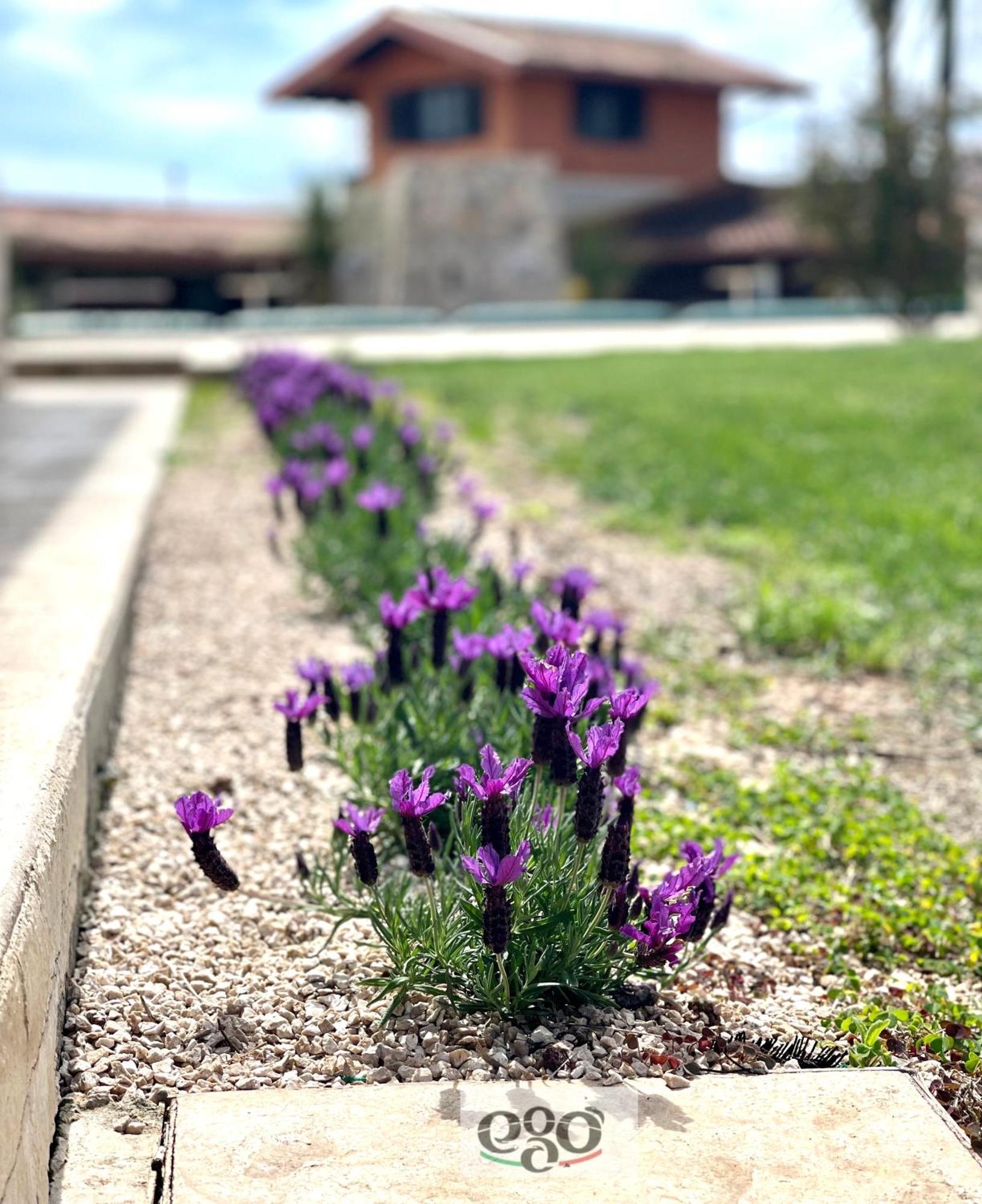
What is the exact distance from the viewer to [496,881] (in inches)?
86.3

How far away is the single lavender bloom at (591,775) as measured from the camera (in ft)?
7.52

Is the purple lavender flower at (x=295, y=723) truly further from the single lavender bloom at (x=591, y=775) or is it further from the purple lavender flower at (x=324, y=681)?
the single lavender bloom at (x=591, y=775)

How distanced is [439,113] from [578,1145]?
31976 mm

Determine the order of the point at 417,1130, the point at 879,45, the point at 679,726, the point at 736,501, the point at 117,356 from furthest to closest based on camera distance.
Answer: the point at 879,45 < the point at 117,356 < the point at 736,501 < the point at 679,726 < the point at 417,1130

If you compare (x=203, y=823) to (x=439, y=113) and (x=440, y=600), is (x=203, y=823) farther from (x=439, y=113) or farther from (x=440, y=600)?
(x=439, y=113)

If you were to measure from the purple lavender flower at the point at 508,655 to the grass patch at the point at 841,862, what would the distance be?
54cm

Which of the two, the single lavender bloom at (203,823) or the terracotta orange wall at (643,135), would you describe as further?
the terracotta orange wall at (643,135)

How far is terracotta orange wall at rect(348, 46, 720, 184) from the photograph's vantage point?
3095 centimetres

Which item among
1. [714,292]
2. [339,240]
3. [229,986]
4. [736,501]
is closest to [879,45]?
[714,292]

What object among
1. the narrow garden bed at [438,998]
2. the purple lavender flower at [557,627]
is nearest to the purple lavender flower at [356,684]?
the narrow garden bed at [438,998]

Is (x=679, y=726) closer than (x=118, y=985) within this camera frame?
No

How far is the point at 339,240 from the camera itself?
3394 cm

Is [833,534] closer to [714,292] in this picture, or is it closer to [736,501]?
[736,501]

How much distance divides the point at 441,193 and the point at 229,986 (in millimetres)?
29884
